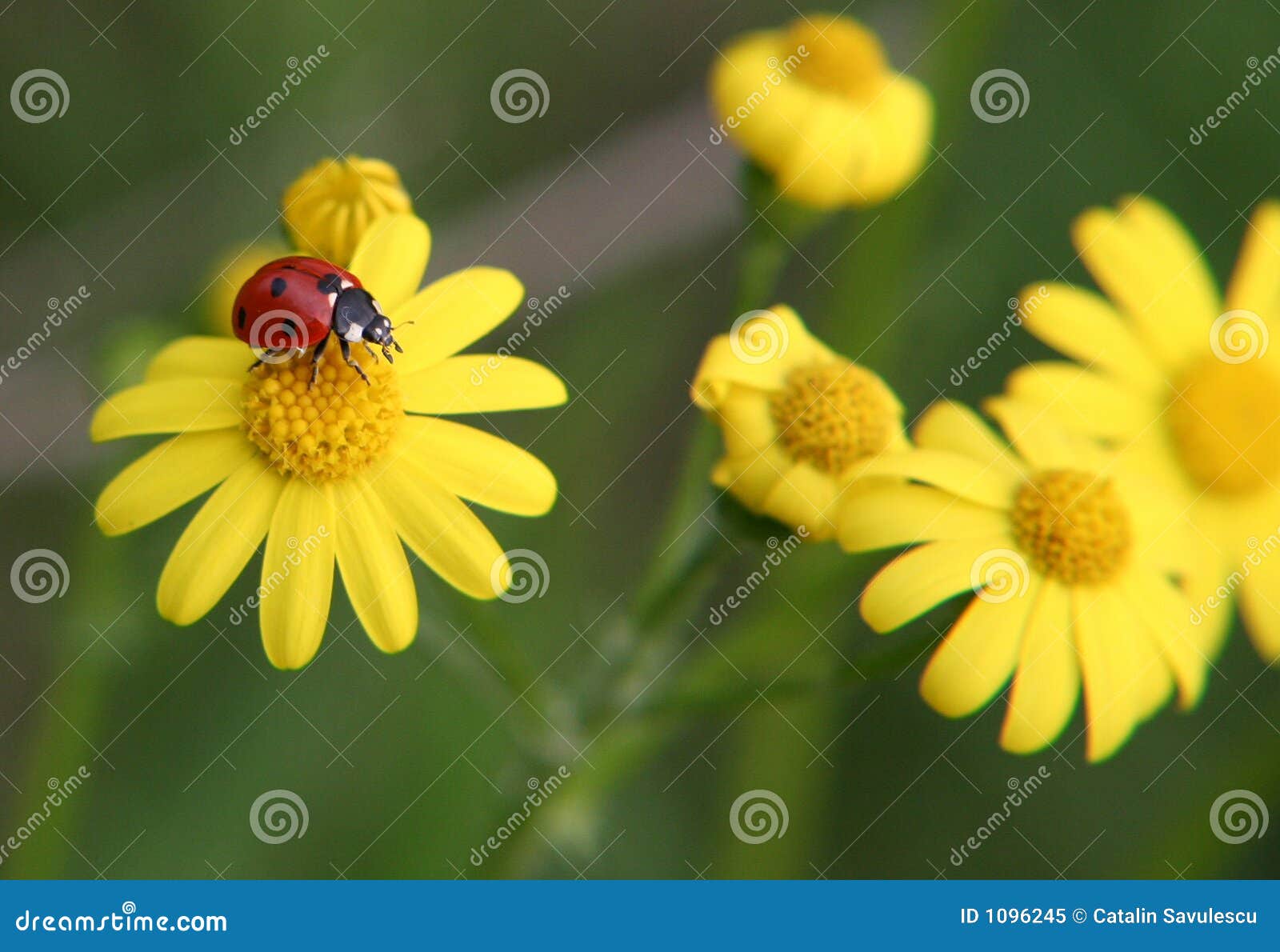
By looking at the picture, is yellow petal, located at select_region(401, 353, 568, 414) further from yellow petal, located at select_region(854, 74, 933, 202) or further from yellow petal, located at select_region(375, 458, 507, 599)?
yellow petal, located at select_region(854, 74, 933, 202)

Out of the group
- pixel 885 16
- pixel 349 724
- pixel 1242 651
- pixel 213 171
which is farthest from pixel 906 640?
pixel 213 171

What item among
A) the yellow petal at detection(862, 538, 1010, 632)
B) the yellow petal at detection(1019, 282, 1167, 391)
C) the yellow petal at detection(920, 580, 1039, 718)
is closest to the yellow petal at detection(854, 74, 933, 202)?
the yellow petal at detection(1019, 282, 1167, 391)

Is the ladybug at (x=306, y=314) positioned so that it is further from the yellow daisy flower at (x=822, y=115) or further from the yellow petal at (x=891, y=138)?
the yellow petal at (x=891, y=138)

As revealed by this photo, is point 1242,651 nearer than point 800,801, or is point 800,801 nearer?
point 800,801

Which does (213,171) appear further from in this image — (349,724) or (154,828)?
(154,828)

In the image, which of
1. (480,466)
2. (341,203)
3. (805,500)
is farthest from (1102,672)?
(341,203)
